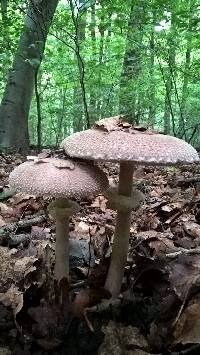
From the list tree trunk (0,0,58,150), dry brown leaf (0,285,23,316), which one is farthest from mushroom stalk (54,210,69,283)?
tree trunk (0,0,58,150)

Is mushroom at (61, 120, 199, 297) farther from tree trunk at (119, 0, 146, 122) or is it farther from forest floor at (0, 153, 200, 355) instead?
tree trunk at (119, 0, 146, 122)

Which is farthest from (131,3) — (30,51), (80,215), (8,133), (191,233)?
(191,233)

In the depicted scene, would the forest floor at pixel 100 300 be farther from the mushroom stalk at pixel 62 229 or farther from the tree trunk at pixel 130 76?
the tree trunk at pixel 130 76

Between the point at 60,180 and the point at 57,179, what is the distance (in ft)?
0.04

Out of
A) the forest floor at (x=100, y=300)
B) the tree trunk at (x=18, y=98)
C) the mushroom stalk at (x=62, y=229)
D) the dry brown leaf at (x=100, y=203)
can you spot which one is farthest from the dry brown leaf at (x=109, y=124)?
the tree trunk at (x=18, y=98)

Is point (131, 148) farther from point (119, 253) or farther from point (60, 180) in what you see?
point (119, 253)

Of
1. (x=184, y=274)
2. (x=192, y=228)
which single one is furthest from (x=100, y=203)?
(x=184, y=274)

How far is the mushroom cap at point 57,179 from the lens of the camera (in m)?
1.62

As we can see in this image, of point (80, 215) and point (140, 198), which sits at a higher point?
point (140, 198)

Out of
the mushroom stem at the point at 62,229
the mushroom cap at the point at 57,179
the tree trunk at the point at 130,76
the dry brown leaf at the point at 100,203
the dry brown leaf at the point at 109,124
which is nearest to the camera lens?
the mushroom cap at the point at 57,179

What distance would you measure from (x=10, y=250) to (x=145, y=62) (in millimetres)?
8346

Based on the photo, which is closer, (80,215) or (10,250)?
(10,250)

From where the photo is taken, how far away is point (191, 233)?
2881 mm

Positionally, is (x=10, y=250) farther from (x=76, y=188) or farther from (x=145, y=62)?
(x=145, y=62)
